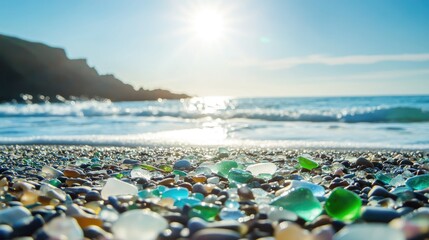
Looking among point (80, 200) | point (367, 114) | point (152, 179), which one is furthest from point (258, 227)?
point (367, 114)

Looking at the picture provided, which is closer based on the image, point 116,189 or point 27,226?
point 27,226

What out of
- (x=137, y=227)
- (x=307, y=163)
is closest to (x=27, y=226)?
(x=137, y=227)

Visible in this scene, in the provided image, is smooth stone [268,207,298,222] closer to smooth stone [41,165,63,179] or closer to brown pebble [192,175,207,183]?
brown pebble [192,175,207,183]

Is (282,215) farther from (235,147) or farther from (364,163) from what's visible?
(235,147)

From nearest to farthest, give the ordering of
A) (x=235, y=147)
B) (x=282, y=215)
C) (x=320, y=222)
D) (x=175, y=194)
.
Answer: (x=320, y=222) < (x=282, y=215) < (x=175, y=194) < (x=235, y=147)

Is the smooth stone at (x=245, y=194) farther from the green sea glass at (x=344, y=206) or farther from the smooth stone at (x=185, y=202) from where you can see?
the green sea glass at (x=344, y=206)

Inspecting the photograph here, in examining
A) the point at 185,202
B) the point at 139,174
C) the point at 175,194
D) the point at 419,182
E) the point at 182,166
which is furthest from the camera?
the point at 182,166

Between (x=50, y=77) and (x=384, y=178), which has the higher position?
(x=50, y=77)

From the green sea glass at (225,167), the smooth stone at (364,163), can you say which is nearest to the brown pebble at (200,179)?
the green sea glass at (225,167)
